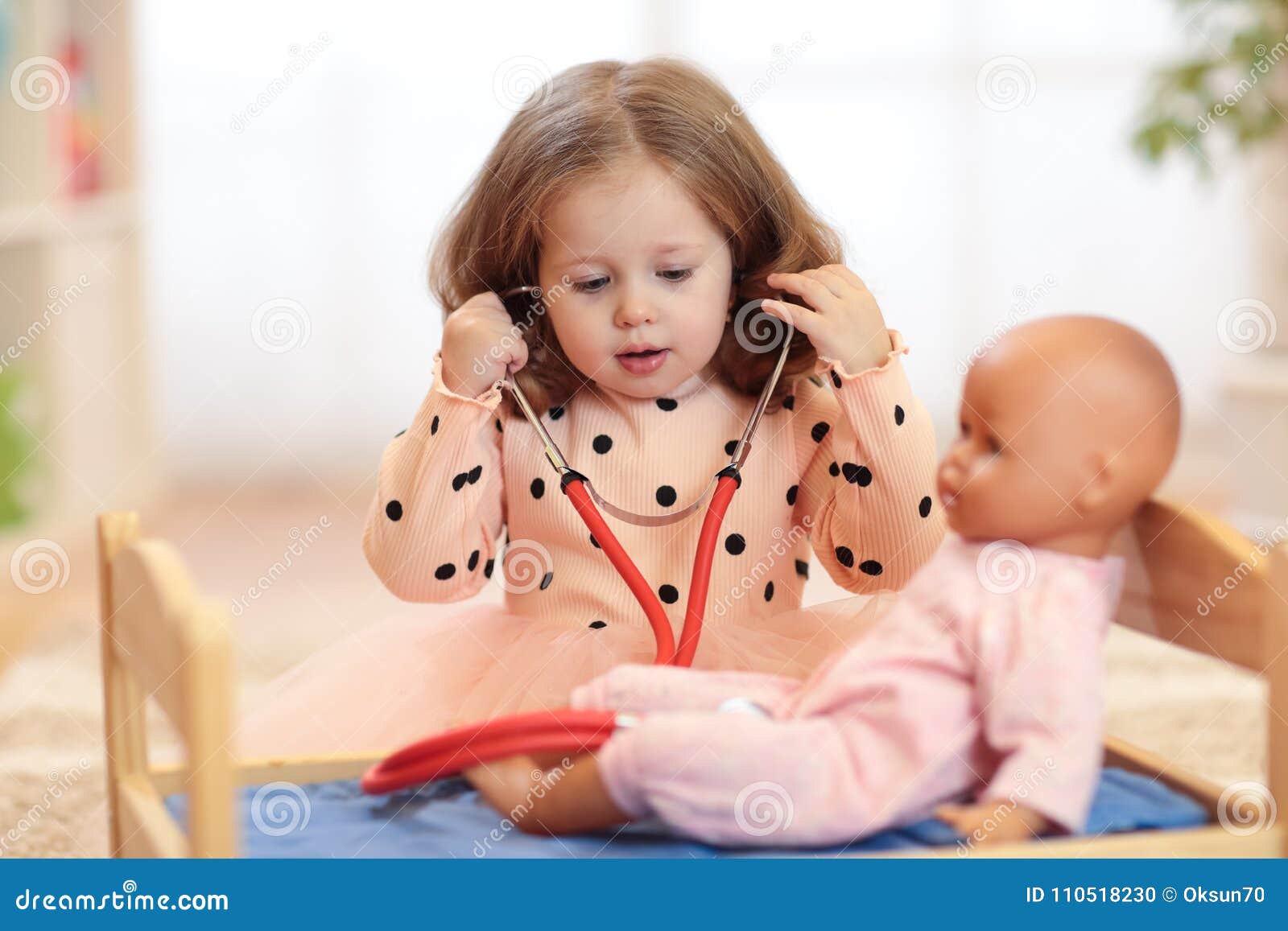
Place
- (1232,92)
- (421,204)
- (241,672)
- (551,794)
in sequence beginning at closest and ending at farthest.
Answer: (551,794)
(241,672)
(1232,92)
(421,204)

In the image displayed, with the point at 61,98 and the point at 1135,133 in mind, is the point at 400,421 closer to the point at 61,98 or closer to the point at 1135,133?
the point at 61,98

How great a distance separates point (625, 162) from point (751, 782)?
1.71ft

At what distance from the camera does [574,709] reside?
895mm

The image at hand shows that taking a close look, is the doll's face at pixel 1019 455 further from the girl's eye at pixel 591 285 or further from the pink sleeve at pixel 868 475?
the girl's eye at pixel 591 285

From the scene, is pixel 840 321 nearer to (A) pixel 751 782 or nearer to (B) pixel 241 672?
(A) pixel 751 782

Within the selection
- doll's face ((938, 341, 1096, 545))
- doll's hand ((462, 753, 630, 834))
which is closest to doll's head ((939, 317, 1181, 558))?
doll's face ((938, 341, 1096, 545))

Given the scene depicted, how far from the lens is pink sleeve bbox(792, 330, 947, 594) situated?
1075mm

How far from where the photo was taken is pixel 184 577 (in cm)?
86

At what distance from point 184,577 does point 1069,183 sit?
121 inches

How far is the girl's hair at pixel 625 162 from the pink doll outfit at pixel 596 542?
0.04m

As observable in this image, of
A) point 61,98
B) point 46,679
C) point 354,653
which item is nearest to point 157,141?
point 61,98

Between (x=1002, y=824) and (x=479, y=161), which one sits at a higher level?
(x=479, y=161)

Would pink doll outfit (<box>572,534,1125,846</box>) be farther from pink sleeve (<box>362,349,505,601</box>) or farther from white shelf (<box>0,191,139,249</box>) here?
white shelf (<box>0,191,139,249</box>)

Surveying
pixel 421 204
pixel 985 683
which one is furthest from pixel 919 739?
pixel 421 204
